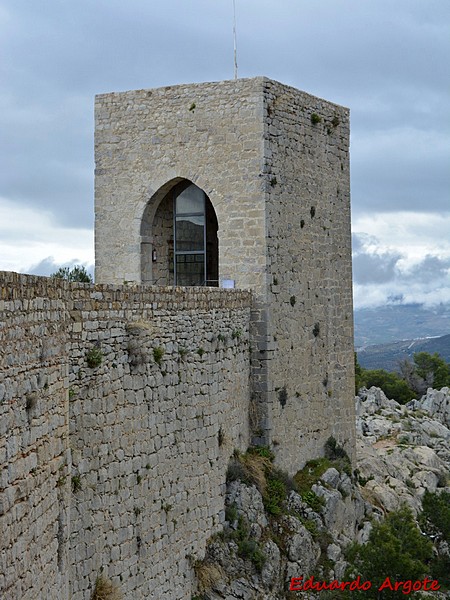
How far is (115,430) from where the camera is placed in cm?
1081

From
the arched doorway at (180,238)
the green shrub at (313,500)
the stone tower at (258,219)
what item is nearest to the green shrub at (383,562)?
the green shrub at (313,500)

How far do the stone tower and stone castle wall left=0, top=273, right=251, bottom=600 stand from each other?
43.7 inches

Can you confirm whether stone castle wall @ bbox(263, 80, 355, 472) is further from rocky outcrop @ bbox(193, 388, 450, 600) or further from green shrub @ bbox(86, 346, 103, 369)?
green shrub @ bbox(86, 346, 103, 369)

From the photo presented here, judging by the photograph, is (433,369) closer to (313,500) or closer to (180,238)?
(180,238)

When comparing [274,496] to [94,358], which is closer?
[94,358]

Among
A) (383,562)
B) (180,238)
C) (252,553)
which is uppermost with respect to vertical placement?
(180,238)

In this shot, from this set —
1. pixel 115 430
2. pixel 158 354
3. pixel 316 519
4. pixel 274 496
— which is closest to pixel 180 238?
pixel 274 496

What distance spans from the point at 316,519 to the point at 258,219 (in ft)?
17.6

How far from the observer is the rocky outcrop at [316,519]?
14062mm

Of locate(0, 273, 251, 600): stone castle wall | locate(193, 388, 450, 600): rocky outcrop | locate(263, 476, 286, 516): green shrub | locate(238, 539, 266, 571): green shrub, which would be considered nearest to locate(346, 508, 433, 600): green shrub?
locate(193, 388, 450, 600): rocky outcrop

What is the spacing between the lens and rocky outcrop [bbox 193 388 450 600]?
46.1 feet

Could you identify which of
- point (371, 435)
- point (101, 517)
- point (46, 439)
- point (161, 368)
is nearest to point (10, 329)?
point (46, 439)

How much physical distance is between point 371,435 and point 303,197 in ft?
36.1

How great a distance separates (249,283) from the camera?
16562 mm
